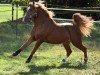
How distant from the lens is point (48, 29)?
9.11m

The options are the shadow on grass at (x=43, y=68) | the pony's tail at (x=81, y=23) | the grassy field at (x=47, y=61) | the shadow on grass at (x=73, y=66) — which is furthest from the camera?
the pony's tail at (x=81, y=23)

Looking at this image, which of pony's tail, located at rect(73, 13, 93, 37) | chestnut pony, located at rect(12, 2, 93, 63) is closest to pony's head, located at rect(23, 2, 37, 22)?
chestnut pony, located at rect(12, 2, 93, 63)

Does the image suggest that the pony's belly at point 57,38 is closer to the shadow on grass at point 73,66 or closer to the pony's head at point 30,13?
the shadow on grass at point 73,66

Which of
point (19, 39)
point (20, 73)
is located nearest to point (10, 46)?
point (19, 39)

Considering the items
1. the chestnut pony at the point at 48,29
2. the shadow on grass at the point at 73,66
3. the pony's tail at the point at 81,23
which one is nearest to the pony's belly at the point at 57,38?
the chestnut pony at the point at 48,29

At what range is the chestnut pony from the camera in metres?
8.97

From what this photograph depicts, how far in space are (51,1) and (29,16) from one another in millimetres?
12756

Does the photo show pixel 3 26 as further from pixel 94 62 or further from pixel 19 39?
pixel 94 62

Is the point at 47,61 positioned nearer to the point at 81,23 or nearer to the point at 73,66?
the point at 73,66

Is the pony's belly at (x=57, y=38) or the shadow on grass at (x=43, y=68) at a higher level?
the pony's belly at (x=57, y=38)

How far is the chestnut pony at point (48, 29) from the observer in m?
8.97

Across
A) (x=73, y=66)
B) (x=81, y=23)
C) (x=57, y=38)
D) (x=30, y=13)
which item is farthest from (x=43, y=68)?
(x=81, y=23)

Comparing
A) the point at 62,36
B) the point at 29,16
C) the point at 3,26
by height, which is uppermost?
the point at 29,16

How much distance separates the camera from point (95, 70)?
8.67 m
